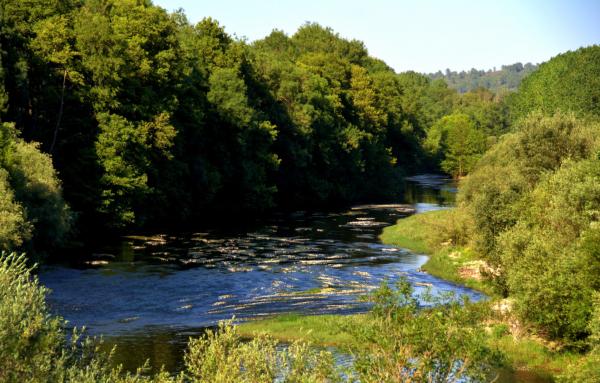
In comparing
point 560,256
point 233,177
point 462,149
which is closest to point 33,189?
point 560,256

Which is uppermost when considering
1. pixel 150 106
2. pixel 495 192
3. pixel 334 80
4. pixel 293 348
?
pixel 334 80

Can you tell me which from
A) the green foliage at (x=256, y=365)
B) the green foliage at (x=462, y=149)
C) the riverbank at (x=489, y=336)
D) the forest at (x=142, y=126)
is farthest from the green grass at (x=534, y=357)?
the green foliage at (x=462, y=149)

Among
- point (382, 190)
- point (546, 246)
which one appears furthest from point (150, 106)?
point (382, 190)

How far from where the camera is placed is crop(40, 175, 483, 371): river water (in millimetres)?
43812

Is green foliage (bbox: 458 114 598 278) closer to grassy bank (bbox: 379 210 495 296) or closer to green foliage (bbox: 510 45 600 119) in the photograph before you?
grassy bank (bbox: 379 210 495 296)

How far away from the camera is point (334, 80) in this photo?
14375cm

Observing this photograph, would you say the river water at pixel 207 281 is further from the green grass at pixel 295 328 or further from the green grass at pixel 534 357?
the green grass at pixel 534 357

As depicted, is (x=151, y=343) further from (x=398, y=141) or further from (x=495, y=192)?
(x=398, y=141)

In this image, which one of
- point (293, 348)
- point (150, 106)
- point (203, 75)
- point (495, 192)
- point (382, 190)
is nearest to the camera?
point (293, 348)

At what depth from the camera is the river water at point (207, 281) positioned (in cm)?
4381

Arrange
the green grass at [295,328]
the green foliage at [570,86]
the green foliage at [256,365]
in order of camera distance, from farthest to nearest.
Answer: the green foliage at [570,86]
the green grass at [295,328]
the green foliage at [256,365]

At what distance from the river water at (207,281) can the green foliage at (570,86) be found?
82406 mm

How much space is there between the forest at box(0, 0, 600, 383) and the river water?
9.95ft

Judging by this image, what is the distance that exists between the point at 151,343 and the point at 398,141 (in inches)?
5428
